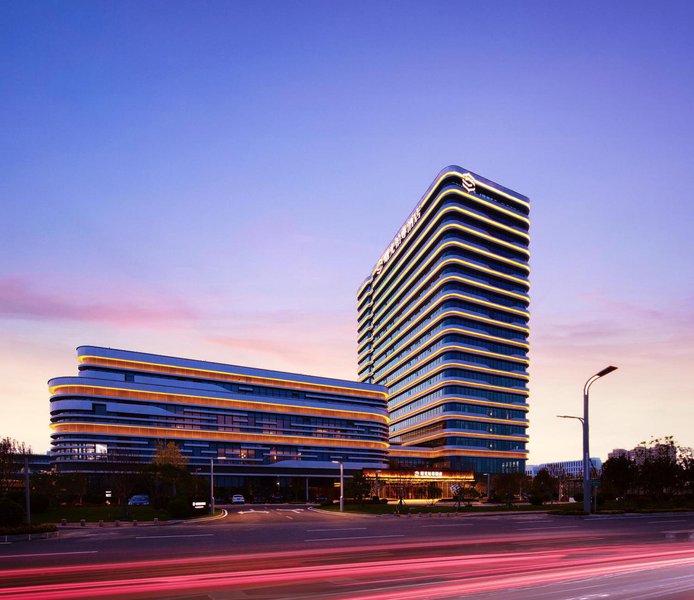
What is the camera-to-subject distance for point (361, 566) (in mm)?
20000

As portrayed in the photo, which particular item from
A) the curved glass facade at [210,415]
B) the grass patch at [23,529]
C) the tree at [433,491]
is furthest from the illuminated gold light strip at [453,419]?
the grass patch at [23,529]

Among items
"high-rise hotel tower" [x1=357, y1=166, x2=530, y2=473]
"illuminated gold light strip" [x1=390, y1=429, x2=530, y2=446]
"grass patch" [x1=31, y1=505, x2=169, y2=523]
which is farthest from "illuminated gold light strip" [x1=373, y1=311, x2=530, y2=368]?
"grass patch" [x1=31, y1=505, x2=169, y2=523]

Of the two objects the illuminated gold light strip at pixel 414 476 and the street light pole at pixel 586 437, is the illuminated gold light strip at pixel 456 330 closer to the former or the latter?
the illuminated gold light strip at pixel 414 476

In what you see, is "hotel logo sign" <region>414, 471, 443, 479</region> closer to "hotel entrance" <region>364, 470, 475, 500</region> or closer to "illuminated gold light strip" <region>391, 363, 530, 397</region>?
"hotel entrance" <region>364, 470, 475, 500</region>

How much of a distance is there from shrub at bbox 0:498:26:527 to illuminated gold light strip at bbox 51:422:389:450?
79085 mm

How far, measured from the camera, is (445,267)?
163000 mm

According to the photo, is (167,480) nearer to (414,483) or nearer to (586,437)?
(586,437)

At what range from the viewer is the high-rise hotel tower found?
6235 inches

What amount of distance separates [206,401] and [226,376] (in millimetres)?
7419

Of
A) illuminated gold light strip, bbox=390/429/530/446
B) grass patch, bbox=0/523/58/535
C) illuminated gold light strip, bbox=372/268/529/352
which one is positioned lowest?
illuminated gold light strip, bbox=390/429/530/446

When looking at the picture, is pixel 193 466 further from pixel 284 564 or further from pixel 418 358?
pixel 284 564

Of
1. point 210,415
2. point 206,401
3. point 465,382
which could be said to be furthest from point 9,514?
point 465,382

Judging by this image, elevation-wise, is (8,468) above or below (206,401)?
below

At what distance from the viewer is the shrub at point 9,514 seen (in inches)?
1422
